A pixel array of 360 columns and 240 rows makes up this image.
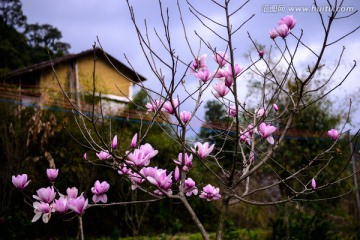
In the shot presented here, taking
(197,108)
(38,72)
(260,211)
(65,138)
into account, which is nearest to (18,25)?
(38,72)

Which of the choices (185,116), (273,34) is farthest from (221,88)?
(273,34)

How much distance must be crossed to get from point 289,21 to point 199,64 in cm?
50

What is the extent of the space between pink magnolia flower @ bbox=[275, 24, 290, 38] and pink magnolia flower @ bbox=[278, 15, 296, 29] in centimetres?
2

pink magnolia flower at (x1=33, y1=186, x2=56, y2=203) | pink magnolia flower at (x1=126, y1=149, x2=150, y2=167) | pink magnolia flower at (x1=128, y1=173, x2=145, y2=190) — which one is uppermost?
pink magnolia flower at (x1=126, y1=149, x2=150, y2=167)

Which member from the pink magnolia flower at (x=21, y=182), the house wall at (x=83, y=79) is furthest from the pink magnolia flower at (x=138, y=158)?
the house wall at (x=83, y=79)

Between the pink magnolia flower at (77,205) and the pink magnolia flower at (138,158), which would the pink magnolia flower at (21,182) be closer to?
the pink magnolia flower at (77,205)

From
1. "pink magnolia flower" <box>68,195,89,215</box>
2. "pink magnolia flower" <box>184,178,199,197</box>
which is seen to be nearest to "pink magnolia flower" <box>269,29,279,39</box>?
"pink magnolia flower" <box>184,178,199,197</box>

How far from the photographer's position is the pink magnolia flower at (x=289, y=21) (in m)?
1.89

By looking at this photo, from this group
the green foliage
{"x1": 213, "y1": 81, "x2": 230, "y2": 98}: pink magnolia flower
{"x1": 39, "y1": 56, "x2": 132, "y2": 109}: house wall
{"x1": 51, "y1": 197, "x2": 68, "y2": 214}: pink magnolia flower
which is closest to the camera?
{"x1": 51, "y1": 197, "x2": 68, "y2": 214}: pink magnolia flower

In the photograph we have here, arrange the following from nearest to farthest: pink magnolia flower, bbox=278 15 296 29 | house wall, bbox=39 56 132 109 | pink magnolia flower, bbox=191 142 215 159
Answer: pink magnolia flower, bbox=191 142 215 159 < pink magnolia flower, bbox=278 15 296 29 < house wall, bbox=39 56 132 109

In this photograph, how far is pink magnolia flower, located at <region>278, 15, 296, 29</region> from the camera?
189cm

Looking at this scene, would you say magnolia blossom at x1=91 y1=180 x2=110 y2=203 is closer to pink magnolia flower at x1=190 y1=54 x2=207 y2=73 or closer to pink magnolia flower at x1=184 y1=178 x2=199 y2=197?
pink magnolia flower at x1=184 y1=178 x2=199 y2=197

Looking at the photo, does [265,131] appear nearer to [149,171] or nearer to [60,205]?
[149,171]

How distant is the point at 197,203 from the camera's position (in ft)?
29.2
